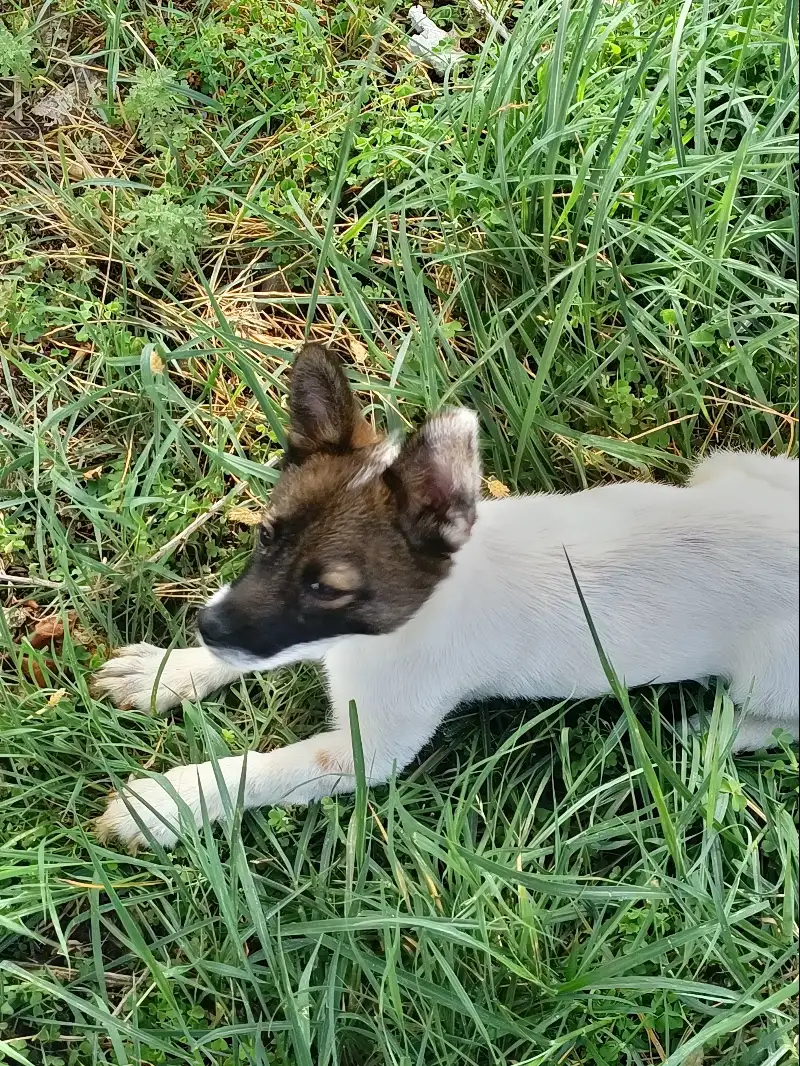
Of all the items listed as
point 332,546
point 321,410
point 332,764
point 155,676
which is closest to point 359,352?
point 321,410

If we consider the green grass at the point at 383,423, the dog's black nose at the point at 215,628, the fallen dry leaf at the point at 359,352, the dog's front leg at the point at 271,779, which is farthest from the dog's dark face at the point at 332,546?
the fallen dry leaf at the point at 359,352

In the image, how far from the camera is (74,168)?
383 cm

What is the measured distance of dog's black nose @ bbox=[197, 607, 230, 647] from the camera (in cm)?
262

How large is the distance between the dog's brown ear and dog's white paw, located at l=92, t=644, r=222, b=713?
99 cm

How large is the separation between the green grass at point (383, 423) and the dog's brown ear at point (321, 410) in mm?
534

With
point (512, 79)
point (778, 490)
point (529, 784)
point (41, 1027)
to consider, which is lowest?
point (41, 1027)

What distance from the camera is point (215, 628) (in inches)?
104

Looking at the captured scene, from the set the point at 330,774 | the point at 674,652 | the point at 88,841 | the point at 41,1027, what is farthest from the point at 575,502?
the point at 41,1027

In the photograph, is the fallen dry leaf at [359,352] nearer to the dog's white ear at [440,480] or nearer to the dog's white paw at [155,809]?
the dog's white ear at [440,480]

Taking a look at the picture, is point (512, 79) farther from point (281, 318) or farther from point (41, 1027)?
point (41, 1027)

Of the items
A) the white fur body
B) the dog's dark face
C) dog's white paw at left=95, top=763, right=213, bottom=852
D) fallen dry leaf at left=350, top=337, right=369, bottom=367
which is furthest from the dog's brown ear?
dog's white paw at left=95, top=763, right=213, bottom=852

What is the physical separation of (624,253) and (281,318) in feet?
4.71

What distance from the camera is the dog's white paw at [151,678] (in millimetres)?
3254

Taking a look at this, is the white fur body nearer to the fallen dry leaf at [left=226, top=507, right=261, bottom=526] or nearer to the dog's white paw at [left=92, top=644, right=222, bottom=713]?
the dog's white paw at [left=92, top=644, right=222, bottom=713]
